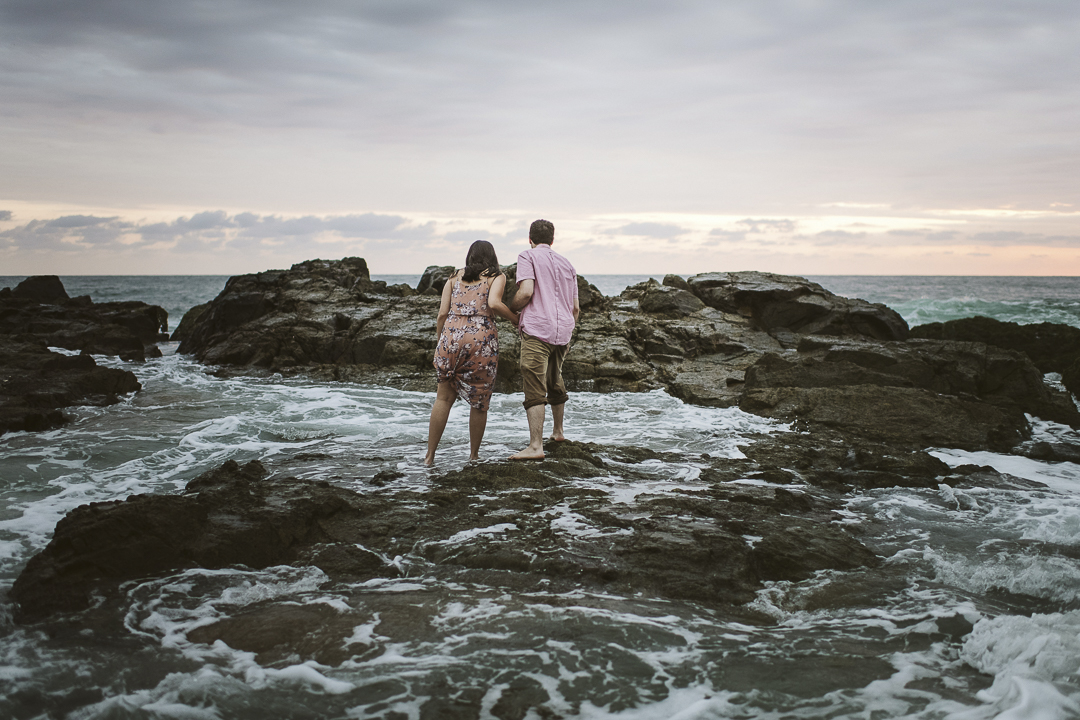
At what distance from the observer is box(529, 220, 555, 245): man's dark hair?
608cm

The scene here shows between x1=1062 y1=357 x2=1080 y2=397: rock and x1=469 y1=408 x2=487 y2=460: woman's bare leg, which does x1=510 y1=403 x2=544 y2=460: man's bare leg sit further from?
x1=1062 y1=357 x2=1080 y2=397: rock

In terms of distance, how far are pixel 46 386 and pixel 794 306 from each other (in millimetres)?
13391

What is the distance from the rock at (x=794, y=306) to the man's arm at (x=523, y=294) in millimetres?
9820

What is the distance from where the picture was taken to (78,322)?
1802 cm

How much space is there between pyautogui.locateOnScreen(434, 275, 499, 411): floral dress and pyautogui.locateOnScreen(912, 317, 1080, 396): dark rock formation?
12494 mm

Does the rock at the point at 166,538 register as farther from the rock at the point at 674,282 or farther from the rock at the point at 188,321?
the rock at the point at 188,321

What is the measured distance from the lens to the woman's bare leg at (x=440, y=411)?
19.1 ft

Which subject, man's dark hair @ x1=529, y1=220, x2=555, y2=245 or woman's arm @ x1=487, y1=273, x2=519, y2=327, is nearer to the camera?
woman's arm @ x1=487, y1=273, x2=519, y2=327

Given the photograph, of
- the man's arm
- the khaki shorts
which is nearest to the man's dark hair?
the man's arm

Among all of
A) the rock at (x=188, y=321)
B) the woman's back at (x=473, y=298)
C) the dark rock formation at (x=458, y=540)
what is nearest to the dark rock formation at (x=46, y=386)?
Answer: the dark rock formation at (x=458, y=540)

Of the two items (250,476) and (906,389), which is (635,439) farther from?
(250,476)

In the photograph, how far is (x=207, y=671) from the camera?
2777mm

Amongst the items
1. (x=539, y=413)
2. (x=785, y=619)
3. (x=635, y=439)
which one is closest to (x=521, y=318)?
(x=539, y=413)

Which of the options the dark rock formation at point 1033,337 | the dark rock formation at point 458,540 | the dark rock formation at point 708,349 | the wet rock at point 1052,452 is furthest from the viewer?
the dark rock formation at point 1033,337
